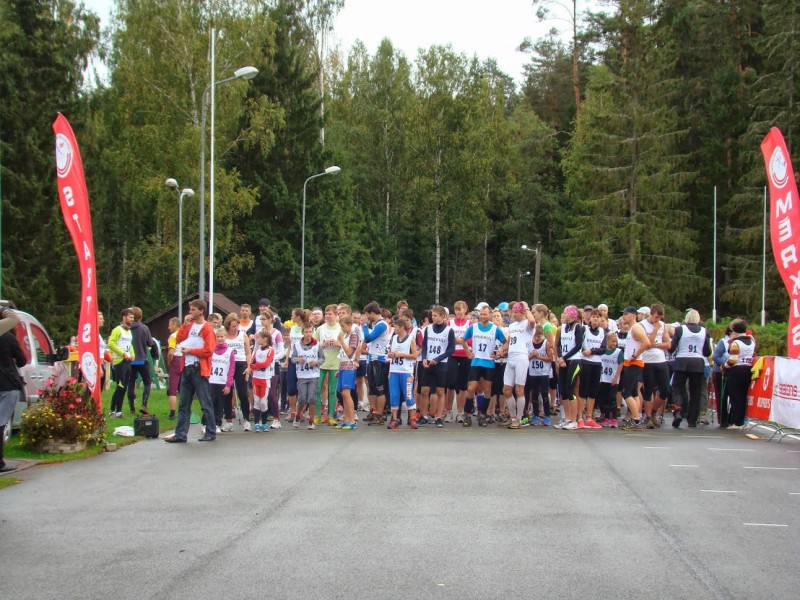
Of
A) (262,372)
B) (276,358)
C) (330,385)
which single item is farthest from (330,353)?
(276,358)

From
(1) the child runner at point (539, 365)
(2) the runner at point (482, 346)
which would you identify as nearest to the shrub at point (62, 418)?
(2) the runner at point (482, 346)

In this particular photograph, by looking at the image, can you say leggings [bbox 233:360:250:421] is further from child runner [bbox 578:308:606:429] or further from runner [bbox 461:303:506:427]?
child runner [bbox 578:308:606:429]

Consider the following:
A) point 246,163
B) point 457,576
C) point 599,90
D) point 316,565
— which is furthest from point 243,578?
point 599,90

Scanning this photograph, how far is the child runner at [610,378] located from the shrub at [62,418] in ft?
27.2

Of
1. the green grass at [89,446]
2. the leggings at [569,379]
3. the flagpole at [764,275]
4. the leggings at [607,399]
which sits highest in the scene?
the flagpole at [764,275]

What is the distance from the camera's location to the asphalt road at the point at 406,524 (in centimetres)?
621

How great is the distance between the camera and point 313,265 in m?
56.0

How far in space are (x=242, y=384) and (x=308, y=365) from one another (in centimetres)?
115

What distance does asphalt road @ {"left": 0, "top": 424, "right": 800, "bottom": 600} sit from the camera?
245 inches

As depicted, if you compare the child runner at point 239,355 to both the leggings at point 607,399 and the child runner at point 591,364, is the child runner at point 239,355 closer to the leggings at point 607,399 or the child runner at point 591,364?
the child runner at point 591,364

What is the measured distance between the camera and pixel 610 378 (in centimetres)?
1656

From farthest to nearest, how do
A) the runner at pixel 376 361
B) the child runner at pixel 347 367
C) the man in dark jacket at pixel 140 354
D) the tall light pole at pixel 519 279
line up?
the tall light pole at pixel 519 279 < the man in dark jacket at pixel 140 354 < the runner at pixel 376 361 < the child runner at pixel 347 367

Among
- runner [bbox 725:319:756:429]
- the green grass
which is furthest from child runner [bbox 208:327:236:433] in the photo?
runner [bbox 725:319:756:429]

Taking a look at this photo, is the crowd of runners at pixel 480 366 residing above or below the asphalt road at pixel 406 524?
above
